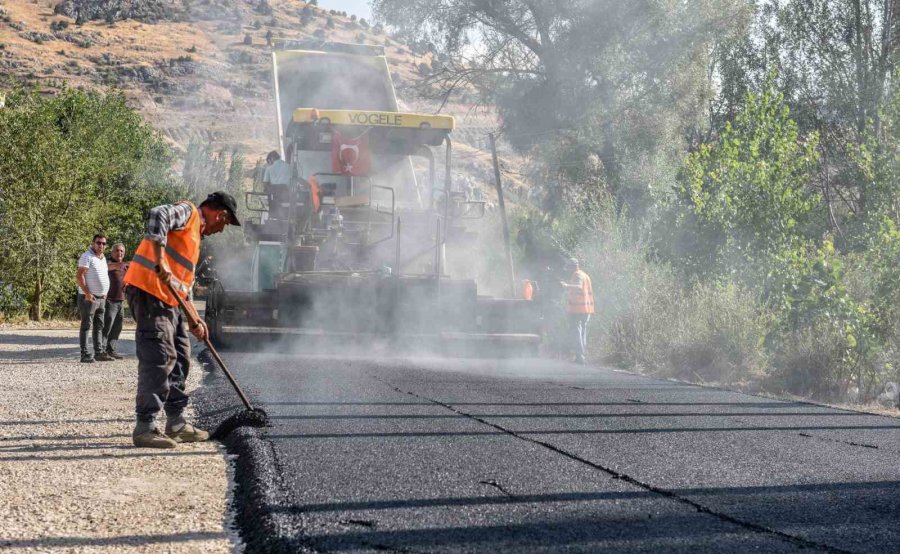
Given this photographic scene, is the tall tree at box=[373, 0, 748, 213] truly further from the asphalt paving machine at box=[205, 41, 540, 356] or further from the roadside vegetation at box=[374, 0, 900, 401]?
the asphalt paving machine at box=[205, 41, 540, 356]

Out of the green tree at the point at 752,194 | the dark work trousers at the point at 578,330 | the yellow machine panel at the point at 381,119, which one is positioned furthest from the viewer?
the dark work trousers at the point at 578,330

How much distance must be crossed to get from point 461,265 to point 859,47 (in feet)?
39.4

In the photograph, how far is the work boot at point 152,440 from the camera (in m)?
5.68

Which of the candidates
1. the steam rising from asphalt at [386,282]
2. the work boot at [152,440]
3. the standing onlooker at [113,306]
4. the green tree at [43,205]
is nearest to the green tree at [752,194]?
the steam rising from asphalt at [386,282]

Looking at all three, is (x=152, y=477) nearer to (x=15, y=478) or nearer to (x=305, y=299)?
(x=15, y=478)

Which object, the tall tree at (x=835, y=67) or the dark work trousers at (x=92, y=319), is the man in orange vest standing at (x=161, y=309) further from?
the tall tree at (x=835, y=67)

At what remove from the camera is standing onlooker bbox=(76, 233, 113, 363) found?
1141cm

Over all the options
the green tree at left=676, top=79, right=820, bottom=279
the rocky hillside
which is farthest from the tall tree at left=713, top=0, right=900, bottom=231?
the rocky hillside

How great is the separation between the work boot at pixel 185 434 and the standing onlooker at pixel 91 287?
599 centimetres

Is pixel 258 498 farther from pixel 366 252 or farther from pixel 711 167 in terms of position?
pixel 711 167

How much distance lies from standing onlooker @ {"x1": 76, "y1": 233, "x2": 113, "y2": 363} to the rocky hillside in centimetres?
4809

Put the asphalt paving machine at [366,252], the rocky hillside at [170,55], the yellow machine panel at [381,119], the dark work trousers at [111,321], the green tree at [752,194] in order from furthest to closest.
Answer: the rocky hillside at [170,55] → the yellow machine panel at [381,119] → the green tree at [752,194] → the dark work trousers at [111,321] → the asphalt paving machine at [366,252]

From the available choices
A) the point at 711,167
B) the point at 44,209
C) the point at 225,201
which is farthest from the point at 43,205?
the point at 225,201

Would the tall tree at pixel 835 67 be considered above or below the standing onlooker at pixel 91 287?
above
